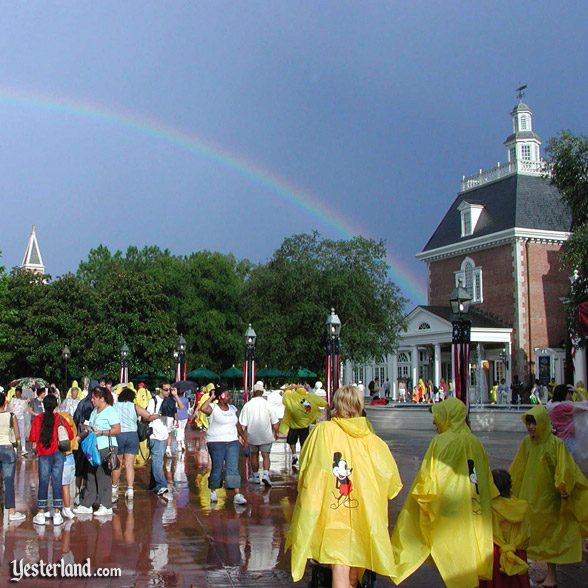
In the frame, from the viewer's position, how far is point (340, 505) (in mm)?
5125

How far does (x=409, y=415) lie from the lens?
26.9 m

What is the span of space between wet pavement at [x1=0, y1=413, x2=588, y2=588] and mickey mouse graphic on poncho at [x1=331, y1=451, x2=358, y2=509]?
1.86 metres

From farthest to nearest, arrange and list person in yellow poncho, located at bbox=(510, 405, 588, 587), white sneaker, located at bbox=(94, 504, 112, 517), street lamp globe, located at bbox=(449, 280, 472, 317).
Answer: street lamp globe, located at bbox=(449, 280, 472, 317), white sneaker, located at bbox=(94, 504, 112, 517), person in yellow poncho, located at bbox=(510, 405, 588, 587)

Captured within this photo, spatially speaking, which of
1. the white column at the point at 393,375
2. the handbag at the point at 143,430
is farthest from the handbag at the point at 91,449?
the white column at the point at 393,375

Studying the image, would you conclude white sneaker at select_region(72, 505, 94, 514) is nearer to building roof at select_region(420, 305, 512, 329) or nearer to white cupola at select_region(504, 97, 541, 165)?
building roof at select_region(420, 305, 512, 329)

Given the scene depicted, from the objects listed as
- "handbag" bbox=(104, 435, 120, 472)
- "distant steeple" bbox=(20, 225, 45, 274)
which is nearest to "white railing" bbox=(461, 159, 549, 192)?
"handbag" bbox=(104, 435, 120, 472)

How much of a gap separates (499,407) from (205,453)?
18.2 m

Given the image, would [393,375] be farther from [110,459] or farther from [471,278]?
[110,459]

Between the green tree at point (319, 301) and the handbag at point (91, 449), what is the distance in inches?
922

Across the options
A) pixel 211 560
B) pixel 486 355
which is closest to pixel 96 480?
pixel 211 560

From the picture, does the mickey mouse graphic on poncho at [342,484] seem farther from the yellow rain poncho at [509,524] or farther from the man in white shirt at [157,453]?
A: the man in white shirt at [157,453]

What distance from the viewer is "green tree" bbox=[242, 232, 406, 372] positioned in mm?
33469

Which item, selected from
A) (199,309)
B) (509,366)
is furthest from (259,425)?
(199,309)

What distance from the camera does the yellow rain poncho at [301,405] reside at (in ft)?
43.3
